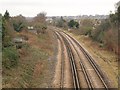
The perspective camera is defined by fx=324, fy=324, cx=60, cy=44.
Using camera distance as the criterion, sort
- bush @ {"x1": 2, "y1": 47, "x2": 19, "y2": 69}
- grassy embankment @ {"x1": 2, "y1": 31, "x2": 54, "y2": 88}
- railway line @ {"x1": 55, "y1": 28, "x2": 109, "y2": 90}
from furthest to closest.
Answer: bush @ {"x1": 2, "y1": 47, "x2": 19, "y2": 69}, railway line @ {"x1": 55, "y1": 28, "x2": 109, "y2": 90}, grassy embankment @ {"x1": 2, "y1": 31, "x2": 54, "y2": 88}

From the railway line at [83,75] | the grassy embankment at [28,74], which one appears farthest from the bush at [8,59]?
the railway line at [83,75]

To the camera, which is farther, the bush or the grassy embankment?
the bush

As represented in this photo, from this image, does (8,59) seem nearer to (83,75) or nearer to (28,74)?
(28,74)

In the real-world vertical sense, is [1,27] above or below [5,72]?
above

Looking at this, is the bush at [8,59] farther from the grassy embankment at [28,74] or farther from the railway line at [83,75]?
the railway line at [83,75]

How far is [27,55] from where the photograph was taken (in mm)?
36344

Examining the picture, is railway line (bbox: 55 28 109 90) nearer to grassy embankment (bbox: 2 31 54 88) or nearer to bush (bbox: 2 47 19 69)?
grassy embankment (bbox: 2 31 54 88)

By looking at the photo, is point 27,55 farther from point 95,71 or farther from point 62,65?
point 95,71

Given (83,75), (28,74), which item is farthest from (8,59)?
(83,75)

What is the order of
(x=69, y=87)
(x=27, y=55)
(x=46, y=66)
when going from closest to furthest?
(x=69, y=87), (x=46, y=66), (x=27, y=55)

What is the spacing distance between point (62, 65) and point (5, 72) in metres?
9.29

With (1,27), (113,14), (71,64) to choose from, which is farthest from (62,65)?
(113,14)

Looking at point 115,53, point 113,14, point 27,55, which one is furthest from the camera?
point 113,14

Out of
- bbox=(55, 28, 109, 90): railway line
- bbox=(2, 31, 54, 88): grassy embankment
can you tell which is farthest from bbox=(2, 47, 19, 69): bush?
bbox=(55, 28, 109, 90): railway line
